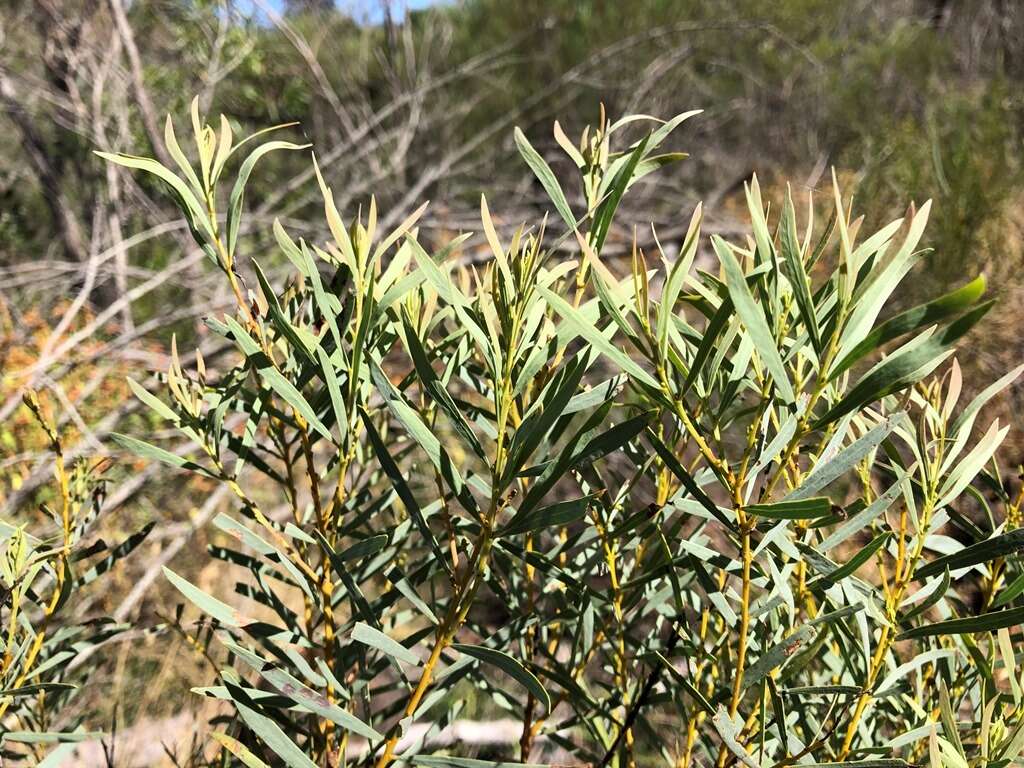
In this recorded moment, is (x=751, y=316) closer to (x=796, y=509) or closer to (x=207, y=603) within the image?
(x=796, y=509)

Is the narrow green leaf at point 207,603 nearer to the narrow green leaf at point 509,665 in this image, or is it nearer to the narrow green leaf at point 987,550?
the narrow green leaf at point 509,665

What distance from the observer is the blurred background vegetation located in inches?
54.5

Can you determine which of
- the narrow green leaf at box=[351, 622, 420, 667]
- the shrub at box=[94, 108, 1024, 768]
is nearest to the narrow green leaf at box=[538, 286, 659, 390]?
the shrub at box=[94, 108, 1024, 768]

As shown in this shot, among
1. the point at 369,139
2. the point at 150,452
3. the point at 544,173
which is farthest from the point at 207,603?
the point at 369,139

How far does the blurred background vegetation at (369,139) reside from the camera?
138cm

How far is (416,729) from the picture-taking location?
1025 mm

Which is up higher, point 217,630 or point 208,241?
point 208,241

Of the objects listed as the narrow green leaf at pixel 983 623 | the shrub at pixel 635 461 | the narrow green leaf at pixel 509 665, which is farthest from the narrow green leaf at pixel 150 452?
the narrow green leaf at pixel 983 623

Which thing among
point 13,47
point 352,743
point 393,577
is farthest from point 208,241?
point 13,47

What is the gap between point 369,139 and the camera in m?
2.69

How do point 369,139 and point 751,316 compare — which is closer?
point 751,316

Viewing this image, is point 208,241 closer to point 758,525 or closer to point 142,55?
point 758,525

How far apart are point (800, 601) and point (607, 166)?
185 millimetres

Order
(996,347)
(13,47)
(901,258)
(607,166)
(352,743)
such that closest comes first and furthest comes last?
(901,258)
(607,166)
(352,743)
(996,347)
(13,47)
